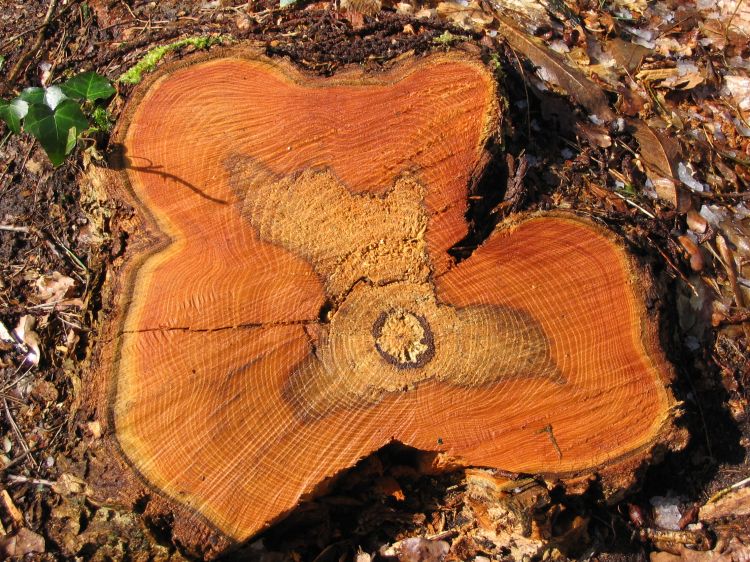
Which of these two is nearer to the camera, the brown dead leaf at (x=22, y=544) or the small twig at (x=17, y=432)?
the brown dead leaf at (x=22, y=544)

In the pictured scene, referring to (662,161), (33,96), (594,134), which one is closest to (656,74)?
(662,161)

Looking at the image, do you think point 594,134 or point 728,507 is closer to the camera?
point 728,507

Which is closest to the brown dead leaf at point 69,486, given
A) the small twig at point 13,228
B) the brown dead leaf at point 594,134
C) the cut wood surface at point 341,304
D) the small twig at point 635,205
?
the cut wood surface at point 341,304

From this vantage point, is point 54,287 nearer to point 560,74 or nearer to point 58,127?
point 58,127

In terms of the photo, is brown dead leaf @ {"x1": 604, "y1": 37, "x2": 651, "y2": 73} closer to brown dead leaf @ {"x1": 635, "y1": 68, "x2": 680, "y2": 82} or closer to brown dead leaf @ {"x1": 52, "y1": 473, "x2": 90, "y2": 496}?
brown dead leaf @ {"x1": 635, "y1": 68, "x2": 680, "y2": 82}

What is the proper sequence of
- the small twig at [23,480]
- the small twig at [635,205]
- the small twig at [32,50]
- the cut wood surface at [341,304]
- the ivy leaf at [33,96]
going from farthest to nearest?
1. the small twig at [32,50]
2. the small twig at [635,205]
3. the ivy leaf at [33,96]
4. the small twig at [23,480]
5. the cut wood surface at [341,304]

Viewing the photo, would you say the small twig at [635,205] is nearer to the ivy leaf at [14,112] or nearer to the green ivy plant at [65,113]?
the green ivy plant at [65,113]

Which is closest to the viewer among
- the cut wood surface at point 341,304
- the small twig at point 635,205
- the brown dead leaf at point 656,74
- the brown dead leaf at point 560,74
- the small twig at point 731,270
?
the cut wood surface at point 341,304
